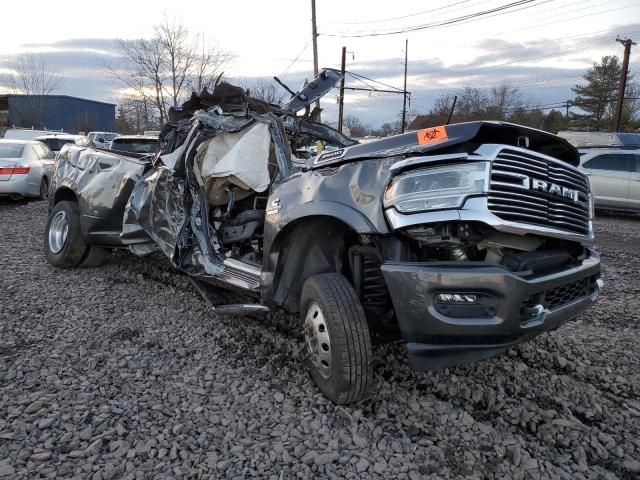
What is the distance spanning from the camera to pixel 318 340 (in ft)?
10.1

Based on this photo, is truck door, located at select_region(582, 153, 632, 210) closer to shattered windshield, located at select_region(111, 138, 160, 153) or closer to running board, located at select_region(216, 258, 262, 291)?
shattered windshield, located at select_region(111, 138, 160, 153)

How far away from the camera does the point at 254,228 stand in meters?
4.42

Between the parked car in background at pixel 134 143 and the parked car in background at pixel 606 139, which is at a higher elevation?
the parked car in background at pixel 606 139

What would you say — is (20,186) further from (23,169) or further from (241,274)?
(241,274)

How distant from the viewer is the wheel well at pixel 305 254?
132 inches

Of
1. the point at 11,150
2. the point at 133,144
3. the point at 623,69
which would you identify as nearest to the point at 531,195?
the point at 133,144

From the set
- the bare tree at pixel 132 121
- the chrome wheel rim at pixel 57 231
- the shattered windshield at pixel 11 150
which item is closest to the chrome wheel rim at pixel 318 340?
the chrome wheel rim at pixel 57 231

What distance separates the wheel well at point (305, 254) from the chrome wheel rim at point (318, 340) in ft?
1.19

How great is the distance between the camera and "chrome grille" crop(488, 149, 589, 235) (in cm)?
254

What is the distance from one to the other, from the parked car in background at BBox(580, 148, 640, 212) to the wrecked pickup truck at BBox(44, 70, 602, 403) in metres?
9.99

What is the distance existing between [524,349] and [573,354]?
36cm

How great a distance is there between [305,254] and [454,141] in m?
1.33

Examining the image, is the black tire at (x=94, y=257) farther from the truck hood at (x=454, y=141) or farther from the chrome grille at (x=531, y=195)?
the chrome grille at (x=531, y=195)

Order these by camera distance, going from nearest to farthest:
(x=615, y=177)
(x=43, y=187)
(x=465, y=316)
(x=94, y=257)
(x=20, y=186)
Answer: (x=465, y=316), (x=94, y=257), (x=20, y=186), (x=615, y=177), (x=43, y=187)
